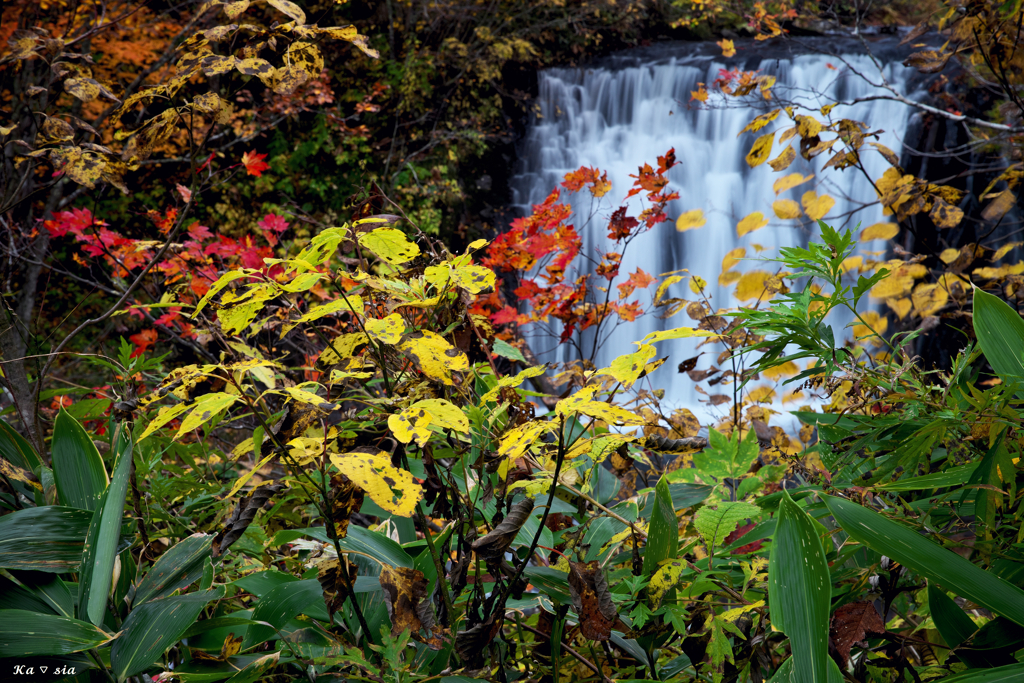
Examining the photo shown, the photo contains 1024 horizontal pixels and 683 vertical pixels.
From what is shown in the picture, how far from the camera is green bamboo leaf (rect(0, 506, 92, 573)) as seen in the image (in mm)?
725

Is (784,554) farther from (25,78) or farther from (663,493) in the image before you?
(25,78)

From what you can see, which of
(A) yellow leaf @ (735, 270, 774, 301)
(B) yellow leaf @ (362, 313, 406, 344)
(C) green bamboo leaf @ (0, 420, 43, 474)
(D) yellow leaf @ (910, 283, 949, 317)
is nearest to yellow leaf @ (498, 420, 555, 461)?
(B) yellow leaf @ (362, 313, 406, 344)

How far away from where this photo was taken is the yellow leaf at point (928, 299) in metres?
2.15

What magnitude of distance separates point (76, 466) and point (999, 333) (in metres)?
1.25

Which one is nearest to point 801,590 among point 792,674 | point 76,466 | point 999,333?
point 792,674

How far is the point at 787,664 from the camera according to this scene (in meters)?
0.62

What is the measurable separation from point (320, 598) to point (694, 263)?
6.47m

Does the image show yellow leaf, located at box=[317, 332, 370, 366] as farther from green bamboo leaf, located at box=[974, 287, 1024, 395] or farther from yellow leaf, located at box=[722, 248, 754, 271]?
green bamboo leaf, located at box=[974, 287, 1024, 395]

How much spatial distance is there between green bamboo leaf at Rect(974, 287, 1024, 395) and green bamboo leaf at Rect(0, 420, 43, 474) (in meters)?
1.39

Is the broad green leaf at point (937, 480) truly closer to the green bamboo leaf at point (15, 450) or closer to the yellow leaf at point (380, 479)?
the yellow leaf at point (380, 479)

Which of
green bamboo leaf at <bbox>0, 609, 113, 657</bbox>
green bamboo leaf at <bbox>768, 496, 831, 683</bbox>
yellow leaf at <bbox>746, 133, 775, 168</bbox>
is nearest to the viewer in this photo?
green bamboo leaf at <bbox>768, 496, 831, 683</bbox>

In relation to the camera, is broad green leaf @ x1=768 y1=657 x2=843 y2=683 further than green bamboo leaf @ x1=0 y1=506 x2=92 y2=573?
No

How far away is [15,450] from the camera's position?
3.13 feet

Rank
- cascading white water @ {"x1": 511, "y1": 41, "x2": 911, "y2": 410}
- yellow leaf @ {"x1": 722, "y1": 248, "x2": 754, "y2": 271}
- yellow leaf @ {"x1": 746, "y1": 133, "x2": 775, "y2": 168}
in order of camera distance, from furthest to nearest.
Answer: cascading white water @ {"x1": 511, "y1": 41, "x2": 911, "y2": 410} → yellow leaf @ {"x1": 746, "y1": 133, "x2": 775, "y2": 168} → yellow leaf @ {"x1": 722, "y1": 248, "x2": 754, "y2": 271}
